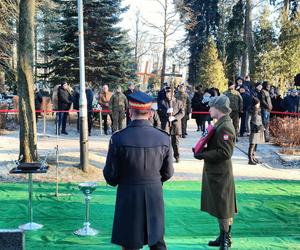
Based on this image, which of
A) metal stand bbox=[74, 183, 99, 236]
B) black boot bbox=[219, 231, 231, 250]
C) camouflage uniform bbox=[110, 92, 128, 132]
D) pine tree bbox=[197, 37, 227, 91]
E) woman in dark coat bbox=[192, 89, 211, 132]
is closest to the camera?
black boot bbox=[219, 231, 231, 250]

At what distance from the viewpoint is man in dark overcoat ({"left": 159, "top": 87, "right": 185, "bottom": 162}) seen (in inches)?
451

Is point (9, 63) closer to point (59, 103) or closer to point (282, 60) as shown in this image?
point (59, 103)

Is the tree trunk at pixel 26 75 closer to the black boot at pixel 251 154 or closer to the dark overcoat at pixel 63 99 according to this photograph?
the black boot at pixel 251 154

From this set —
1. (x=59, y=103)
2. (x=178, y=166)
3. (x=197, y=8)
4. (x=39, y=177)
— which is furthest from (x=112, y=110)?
(x=197, y=8)

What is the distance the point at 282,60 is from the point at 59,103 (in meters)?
14.8

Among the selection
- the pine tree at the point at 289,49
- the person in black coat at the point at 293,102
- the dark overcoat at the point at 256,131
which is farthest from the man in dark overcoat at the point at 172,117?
the pine tree at the point at 289,49

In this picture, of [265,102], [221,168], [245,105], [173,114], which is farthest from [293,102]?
[221,168]

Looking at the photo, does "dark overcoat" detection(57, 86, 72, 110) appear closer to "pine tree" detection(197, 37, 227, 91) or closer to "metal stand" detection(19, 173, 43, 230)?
"metal stand" detection(19, 173, 43, 230)

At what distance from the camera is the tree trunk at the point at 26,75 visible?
395 inches

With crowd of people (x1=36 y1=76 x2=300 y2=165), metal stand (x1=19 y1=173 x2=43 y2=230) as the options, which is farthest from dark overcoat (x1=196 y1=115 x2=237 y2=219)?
crowd of people (x1=36 y1=76 x2=300 y2=165)

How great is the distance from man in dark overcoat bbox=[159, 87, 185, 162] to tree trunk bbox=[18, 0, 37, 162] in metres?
3.31

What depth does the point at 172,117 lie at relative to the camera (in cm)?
1138

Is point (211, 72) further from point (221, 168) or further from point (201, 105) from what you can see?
point (221, 168)

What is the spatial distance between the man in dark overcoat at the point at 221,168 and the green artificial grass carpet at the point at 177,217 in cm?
65
